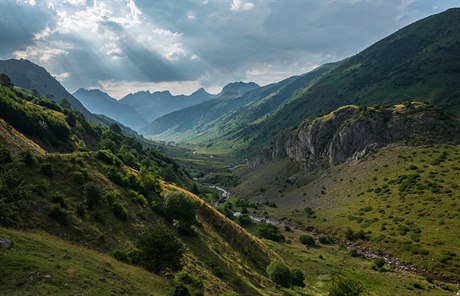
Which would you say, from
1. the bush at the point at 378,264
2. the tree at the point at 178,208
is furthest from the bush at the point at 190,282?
the bush at the point at 378,264

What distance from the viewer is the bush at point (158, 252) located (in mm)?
39844

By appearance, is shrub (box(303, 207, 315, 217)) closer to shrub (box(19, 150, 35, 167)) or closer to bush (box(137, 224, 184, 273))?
bush (box(137, 224, 184, 273))

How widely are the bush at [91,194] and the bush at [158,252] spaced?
34.3 ft

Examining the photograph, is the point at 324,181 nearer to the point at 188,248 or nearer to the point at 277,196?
the point at 277,196

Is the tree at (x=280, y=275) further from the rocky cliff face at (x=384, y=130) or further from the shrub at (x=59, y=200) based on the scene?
the rocky cliff face at (x=384, y=130)

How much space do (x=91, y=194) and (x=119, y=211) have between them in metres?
4.66

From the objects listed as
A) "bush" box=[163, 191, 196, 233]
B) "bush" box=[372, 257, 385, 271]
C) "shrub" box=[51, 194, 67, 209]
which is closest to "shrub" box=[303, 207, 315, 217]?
"bush" box=[372, 257, 385, 271]

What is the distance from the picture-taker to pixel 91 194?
46094 millimetres

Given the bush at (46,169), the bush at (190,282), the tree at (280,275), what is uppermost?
the bush at (46,169)

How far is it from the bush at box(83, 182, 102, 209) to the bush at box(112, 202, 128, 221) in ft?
8.23

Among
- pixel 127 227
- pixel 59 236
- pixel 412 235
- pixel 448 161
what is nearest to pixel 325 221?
pixel 412 235

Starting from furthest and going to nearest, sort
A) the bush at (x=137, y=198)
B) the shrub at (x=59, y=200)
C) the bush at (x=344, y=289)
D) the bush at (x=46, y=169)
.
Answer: the bush at (x=137, y=198) < the bush at (x=344, y=289) < the bush at (x=46, y=169) < the shrub at (x=59, y=200)

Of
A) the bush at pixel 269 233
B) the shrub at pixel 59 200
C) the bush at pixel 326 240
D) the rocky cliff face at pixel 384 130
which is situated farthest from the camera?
the rocky cliff face at pixel 384 130

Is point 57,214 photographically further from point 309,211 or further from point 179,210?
point 309,211
